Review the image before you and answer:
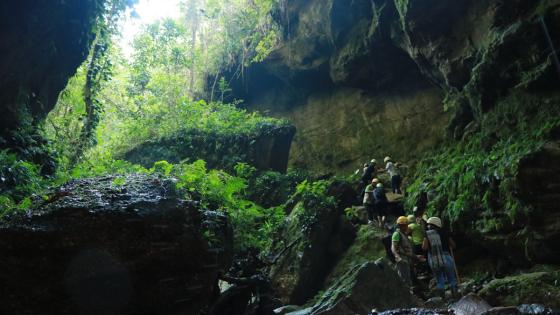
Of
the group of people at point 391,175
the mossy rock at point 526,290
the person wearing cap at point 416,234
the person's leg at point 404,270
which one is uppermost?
the group of people at point 391,175

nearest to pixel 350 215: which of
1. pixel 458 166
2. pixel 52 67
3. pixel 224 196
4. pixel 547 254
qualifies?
pixel 458 166

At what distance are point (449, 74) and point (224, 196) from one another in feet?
39.4

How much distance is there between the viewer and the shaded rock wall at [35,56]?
891 cm

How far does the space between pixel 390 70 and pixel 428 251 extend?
12998mm

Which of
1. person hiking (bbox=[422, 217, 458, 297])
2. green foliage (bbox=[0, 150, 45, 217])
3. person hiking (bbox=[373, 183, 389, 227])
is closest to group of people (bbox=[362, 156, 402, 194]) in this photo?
person hiking (bbox=[373, 183, 389, 227])

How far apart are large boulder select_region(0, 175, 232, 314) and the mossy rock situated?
5.35m

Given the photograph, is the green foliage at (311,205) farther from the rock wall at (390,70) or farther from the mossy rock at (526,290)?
the rock wall at (390,70)

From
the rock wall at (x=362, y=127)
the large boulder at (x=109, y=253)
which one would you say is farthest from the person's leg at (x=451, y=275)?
the rock wall at (x=362, y=127)

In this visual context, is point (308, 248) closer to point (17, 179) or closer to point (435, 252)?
point (435, 252)

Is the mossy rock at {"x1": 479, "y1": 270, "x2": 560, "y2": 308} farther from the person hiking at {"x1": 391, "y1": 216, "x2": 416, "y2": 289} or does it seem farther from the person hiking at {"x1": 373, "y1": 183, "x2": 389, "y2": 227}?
the person hiking at {"x1": 373, "y1": 183, "x2": 389, "y2": 227}

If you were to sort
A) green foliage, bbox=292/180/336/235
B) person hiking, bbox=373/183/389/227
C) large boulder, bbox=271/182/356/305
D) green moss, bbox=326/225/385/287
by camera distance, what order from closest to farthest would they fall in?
large boulder, bbox=271/182/356/305, green moss, bbox=326/225/385/287, green foliage, bbox=292/180/336/235, person hiking, bbox=373/183/389/227

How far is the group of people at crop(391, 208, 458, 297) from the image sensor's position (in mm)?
8555

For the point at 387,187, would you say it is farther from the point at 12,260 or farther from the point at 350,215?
the point at 12,260

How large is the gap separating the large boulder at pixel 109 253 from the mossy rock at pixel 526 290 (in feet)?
17.5
